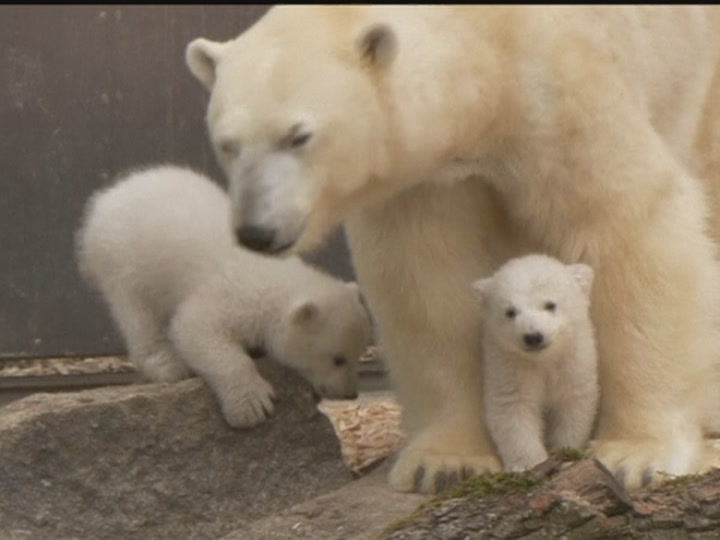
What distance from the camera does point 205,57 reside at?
5094 millimetres

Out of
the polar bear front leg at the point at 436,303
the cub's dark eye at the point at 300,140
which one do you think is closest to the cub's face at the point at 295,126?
the cub's dark eye at the point at 300,140

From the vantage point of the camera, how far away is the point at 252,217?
15.2 feet

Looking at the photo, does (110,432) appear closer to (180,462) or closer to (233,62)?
(180,462)

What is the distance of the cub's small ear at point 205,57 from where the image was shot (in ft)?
16.5

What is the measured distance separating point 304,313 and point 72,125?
6.28 ft

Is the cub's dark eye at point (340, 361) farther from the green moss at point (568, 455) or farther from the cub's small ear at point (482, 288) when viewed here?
the green moss at point (568, 455)

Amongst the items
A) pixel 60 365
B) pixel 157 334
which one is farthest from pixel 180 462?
pixel 60 365

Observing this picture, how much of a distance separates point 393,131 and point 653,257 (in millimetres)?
932

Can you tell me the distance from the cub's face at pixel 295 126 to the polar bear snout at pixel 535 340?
0.62 meters

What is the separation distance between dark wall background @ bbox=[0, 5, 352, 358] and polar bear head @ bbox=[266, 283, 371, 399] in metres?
1.72

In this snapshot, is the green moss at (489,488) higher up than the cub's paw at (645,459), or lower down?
higher up

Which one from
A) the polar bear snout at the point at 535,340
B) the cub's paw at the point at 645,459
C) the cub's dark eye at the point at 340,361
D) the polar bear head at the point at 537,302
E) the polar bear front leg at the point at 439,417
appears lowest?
the cub's paw at the point at 645,459

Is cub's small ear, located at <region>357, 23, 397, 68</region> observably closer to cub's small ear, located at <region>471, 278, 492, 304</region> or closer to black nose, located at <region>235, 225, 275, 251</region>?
black nose, located at <region>235, 225, 275, 251</region>

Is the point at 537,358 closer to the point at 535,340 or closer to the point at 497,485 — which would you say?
the point at 535,340
